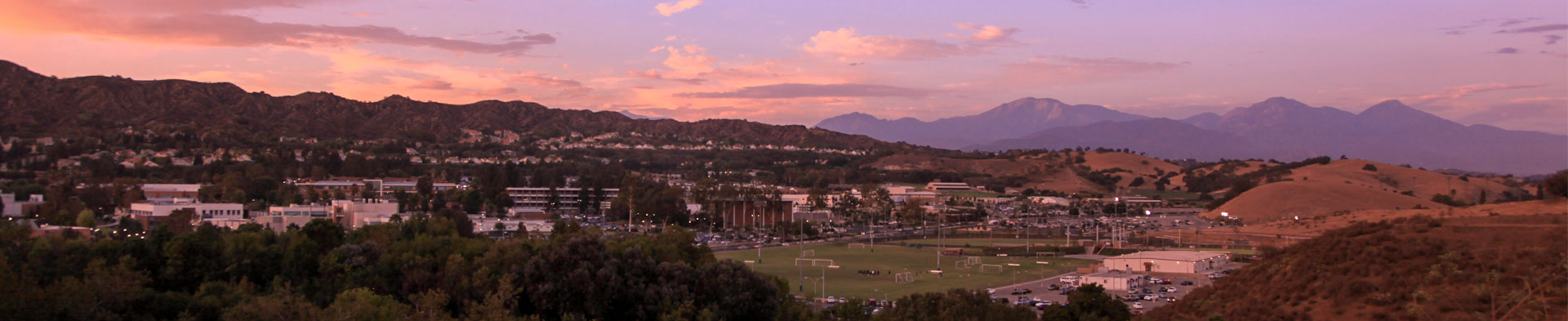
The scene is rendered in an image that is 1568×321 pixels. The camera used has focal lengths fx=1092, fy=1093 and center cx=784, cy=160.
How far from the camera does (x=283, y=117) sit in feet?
443

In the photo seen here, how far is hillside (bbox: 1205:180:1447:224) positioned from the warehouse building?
21442 mm

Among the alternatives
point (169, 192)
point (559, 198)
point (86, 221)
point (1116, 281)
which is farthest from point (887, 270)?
point (169, 192)

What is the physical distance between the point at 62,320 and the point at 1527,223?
27033mm

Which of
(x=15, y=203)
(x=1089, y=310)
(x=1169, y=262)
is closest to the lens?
(x=1089, y=310)

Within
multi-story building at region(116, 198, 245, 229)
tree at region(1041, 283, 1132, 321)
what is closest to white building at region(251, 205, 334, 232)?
multi-story building at region(116, 198, 245, 229)

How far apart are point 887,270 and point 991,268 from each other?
409cm

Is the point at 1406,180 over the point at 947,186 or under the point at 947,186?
over

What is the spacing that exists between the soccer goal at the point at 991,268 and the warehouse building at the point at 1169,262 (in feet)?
12.8

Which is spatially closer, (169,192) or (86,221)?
(86,221)

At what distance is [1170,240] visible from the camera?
51656 millimetres

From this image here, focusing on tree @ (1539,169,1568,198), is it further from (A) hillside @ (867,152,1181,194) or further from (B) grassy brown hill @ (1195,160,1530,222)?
(A) hillside @ (867,152,1181,194)

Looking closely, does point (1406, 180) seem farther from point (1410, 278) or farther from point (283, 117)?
point (283, 117)

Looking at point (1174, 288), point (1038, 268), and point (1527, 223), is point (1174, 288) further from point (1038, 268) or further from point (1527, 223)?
point (1527, 223)

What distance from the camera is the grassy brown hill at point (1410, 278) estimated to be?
17.0m
